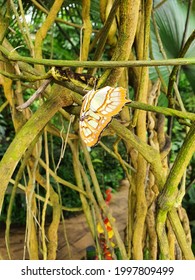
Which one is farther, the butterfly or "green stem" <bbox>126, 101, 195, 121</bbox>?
"green stem" <bbox>126, 101, 195, 121</bbox>

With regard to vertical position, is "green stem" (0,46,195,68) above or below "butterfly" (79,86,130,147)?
above

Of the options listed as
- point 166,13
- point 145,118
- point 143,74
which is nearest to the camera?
point 143,74

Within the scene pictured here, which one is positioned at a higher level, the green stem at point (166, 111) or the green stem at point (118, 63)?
the green stem at point (118, 63)

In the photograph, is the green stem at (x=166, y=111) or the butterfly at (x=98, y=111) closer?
the butterfly at (x=98, y=111)

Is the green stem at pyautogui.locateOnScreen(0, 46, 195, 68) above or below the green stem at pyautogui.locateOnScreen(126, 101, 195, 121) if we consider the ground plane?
above

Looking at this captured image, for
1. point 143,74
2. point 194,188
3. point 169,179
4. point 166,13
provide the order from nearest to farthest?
1. point 169,179
2. point 143,74
3. point 166,13
4. point 194,188

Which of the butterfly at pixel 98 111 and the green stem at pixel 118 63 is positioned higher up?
the green stem at pixel 118 63
